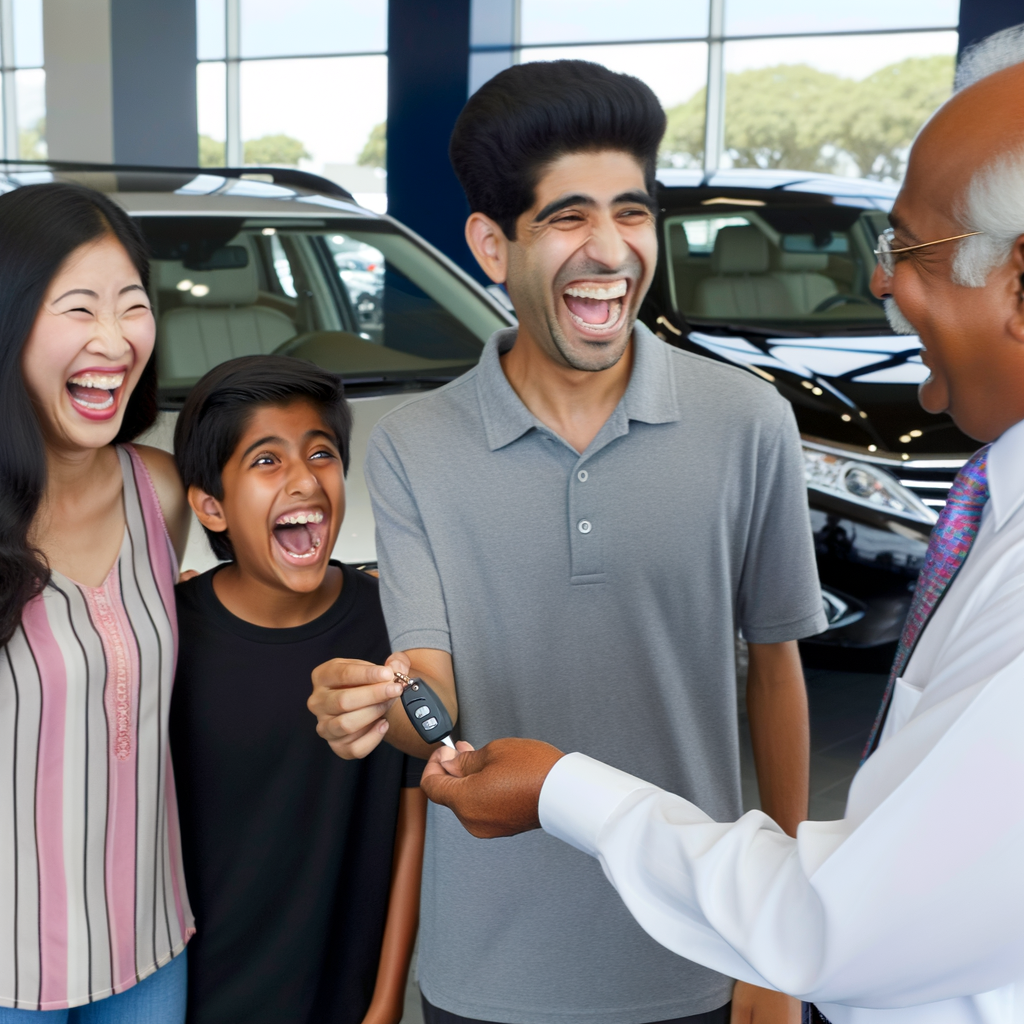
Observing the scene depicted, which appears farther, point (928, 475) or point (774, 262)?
point (774, 262)

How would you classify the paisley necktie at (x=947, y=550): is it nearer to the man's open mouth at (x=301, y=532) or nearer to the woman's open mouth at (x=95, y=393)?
the man's open mouth at (x=301, y=532)

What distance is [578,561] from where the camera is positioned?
1.45m

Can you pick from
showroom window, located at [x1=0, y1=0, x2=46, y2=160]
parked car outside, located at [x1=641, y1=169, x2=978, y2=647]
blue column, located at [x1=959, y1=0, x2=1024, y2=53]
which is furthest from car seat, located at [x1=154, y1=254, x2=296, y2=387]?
showroom window, located at [x1=0, y1=0, x2=46, y2=160]

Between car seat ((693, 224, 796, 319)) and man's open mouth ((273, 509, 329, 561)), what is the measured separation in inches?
123

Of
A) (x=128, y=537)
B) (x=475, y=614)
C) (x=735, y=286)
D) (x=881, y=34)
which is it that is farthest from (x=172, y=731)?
(x=881, y=34)

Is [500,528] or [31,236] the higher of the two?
[31,236]

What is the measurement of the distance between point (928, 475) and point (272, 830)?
2621 millimetres

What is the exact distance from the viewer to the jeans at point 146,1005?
1.47m

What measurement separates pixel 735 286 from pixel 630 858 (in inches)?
156

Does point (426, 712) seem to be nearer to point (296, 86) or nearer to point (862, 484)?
point (862, 484)

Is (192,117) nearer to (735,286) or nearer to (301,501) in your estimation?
(735,286)

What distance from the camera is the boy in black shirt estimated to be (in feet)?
5.25

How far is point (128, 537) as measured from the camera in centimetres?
156

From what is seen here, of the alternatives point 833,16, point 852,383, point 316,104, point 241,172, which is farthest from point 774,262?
point 316,104
